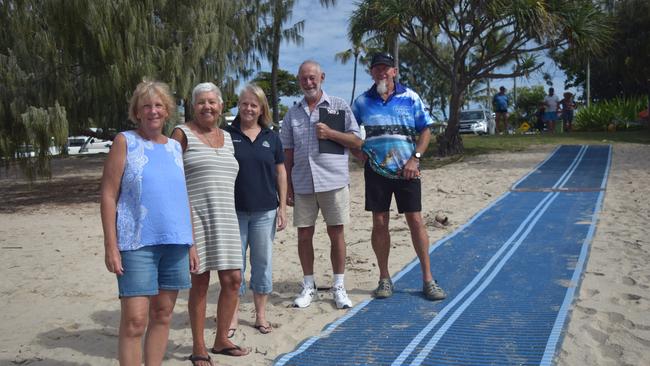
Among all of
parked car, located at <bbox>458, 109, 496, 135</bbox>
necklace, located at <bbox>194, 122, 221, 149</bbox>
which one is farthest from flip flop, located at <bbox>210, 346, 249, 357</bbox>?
parked car, located at <bbox>458, 109, 496, 135</bbox>

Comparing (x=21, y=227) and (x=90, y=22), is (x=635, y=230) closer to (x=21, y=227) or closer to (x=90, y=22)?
(x=21, y=227)

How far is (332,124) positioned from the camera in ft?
14.7

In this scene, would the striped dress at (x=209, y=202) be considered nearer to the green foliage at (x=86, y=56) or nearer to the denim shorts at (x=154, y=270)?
the denim shorts at (x=154, y=270)

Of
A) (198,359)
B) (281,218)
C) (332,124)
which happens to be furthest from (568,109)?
(198,359)

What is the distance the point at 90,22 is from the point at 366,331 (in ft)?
30.8

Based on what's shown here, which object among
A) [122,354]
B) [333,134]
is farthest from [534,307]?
[122,354]

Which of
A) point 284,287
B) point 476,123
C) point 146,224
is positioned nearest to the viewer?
point 146,224

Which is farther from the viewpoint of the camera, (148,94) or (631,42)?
(631,42)

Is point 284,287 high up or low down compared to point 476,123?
down

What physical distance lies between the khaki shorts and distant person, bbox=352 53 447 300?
12.0 inches

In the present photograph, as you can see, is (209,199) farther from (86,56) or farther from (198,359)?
(86,56)

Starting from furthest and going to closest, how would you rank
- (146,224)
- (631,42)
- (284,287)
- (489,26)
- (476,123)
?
(476,123) → (631,42) → (489,26) → (284,287) → (146,224)

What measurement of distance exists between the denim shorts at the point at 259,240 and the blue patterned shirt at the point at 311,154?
0.54m

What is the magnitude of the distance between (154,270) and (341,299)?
1922mm
